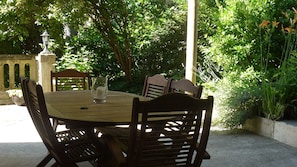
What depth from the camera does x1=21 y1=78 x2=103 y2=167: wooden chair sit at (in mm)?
2061

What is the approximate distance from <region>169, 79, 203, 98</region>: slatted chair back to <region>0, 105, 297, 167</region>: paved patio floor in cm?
84

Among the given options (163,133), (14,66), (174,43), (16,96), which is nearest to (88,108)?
(163,133)

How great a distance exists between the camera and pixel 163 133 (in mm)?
1865

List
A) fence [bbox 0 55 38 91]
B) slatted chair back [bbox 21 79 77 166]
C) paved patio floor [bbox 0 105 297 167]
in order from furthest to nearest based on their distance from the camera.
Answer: fence [bbox 0 55 38 91] < paved patio floor [bbox 0 105 297 167] < slatted chair back [bbox 21 79 77 166]

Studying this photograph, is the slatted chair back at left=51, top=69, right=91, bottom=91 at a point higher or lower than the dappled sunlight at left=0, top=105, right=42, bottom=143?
higher

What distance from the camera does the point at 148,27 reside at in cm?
741

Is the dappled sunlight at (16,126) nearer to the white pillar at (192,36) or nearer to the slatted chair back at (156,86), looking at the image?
the slatted chair back at (156,86)

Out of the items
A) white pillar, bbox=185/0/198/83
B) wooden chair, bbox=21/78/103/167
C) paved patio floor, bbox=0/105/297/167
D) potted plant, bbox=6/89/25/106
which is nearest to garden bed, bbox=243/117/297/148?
paved patio floor, bbox=0/105/297/167

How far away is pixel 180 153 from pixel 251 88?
2855 millimetres

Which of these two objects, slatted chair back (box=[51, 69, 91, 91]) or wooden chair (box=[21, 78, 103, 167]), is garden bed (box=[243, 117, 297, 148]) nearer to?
slatted chair back (box=[51, 69, 91, 91])

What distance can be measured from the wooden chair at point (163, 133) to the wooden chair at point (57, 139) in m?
0.32

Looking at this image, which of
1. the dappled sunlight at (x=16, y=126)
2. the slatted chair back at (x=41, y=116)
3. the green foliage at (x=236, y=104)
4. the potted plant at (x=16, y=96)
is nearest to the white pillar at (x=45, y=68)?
the potted plant at (x=16, y=96)

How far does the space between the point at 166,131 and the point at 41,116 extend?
2.43ft

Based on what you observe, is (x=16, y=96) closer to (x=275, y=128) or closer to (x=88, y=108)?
(x=88, y=108)
